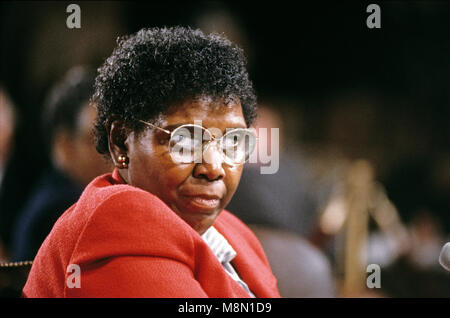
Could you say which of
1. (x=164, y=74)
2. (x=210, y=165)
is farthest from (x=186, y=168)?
(x=164, y=74)

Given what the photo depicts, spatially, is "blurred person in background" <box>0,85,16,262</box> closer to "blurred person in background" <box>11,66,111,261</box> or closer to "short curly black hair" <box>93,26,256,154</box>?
"blurred person in background" <box>11,66,111,261</box>

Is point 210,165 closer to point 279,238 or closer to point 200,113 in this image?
point 200,113

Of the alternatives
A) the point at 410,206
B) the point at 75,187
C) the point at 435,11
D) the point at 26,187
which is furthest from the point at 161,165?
the point at 410,206

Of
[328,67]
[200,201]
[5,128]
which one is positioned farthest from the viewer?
[328,67]

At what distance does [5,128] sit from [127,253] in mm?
1234

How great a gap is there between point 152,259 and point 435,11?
85.4 inches

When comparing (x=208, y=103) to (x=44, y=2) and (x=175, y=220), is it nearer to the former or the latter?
(x=175, y=220)

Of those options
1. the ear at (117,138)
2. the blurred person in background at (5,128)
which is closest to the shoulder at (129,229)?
the ear at (117,138)

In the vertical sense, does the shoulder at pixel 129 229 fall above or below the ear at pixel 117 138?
below

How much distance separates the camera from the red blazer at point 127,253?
2.07 feet

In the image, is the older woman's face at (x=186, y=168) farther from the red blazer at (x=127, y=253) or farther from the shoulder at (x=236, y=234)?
the shoulder at (x=236, y=234)

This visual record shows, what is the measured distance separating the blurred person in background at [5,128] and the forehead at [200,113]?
1.03 m

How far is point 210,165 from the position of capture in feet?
2.41

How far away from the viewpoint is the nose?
73cm
